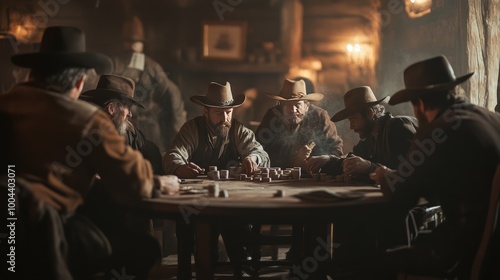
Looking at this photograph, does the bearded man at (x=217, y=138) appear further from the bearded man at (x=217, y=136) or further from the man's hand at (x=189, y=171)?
the man's hand at (x=189, y=171)

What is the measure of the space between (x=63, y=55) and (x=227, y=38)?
22.0 feet

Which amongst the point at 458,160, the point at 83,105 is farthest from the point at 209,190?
the point at 458,160

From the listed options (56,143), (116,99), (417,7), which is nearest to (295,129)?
(116,99)

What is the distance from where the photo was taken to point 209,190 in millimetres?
3672

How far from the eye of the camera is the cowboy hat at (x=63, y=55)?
11.0 feet

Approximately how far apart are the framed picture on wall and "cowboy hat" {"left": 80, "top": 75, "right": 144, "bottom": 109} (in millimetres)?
4258

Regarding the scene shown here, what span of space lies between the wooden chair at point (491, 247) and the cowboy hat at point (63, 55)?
2.41m

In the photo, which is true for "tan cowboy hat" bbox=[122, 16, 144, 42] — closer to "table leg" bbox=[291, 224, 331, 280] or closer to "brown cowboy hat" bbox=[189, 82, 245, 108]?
"brown cowboy hat" bbox=[189, 82, 245, 108]

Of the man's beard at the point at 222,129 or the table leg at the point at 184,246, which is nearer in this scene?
the table leg at the point at 184,246

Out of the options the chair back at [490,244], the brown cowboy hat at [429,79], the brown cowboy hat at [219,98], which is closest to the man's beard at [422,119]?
the brown cowboy hat at [429,79]

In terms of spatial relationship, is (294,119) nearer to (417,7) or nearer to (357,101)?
(357,101)

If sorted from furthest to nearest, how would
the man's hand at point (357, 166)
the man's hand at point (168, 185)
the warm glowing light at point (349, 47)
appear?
the warm glowing light at point (349, 47) < the man's hand at point (357, 166) < the man's hand at point (168, 185)

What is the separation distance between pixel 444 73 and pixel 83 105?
2.30m

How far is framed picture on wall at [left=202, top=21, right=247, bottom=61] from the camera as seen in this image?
987 centimetres
